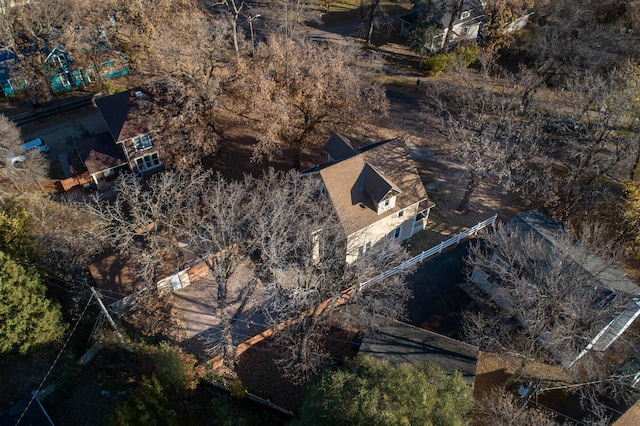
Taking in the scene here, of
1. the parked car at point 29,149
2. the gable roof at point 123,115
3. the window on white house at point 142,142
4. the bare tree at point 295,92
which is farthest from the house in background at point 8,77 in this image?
the bare tree at point 295,92

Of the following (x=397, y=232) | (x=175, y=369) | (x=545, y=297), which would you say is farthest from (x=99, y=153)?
(x=545, y=297)

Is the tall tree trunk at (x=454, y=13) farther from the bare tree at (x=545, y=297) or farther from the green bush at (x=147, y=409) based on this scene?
the green bush at (x=147, y=409)

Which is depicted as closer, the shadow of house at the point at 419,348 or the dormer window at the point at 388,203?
the shadow of house at the point at 419,348

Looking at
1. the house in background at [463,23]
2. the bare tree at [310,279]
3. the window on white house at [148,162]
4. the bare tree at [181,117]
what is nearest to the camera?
the bare tree at [310,279]

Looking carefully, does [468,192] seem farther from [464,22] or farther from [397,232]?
[464,22]

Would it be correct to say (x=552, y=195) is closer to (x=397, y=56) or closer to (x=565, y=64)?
(x=565, y=64)

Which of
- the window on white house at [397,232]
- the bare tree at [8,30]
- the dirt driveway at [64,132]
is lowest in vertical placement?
the window on white house at [397,232]

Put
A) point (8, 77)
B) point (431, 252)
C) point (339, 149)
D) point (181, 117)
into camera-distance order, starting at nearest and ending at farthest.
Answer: point (431, 252) → point (339, 149) → point (181, 117) → point (8, 77)
